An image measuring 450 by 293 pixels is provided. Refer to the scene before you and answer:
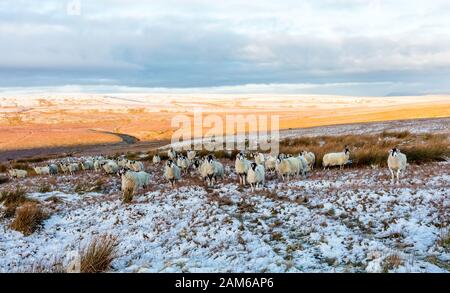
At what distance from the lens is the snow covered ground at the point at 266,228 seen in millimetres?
8258

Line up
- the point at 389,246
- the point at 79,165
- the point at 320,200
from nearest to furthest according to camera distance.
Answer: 1. the point at 389,246
2. the point at 320,200
3. the point at 79,165

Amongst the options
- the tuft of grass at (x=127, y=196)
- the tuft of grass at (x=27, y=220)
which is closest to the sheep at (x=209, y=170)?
the tuft of grass at (x=127, y=196)

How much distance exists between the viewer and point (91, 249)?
8.40 metres

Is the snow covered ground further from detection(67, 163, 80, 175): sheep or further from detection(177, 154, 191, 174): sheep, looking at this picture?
detection(67, 163, 80, 175): sheep

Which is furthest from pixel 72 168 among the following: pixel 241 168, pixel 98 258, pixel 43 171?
pixel 98 258

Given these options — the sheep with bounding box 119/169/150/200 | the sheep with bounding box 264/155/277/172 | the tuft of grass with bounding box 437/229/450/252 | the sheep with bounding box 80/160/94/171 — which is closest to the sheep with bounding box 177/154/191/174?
the sheep with bounding box 264/155/277/172

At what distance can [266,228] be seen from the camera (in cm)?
1056

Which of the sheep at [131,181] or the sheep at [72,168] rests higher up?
the sheep at [131,181]

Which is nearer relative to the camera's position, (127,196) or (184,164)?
(127,196)

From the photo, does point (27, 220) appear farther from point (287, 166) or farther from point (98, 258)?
point (287, 166)

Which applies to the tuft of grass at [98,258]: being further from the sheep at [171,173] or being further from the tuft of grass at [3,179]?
the tuft of grass at [3,179]
